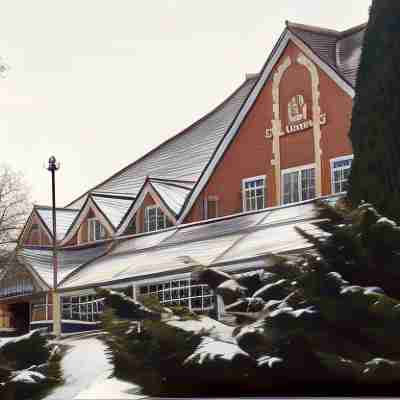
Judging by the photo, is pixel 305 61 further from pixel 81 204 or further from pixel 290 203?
pixel 81 204

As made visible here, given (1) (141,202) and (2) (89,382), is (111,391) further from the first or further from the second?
(1) (141,202)

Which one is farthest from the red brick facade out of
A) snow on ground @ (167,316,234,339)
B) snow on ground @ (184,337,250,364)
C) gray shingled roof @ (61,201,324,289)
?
snow on ground @ (184,337,250,364)

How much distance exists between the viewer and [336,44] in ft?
88.5

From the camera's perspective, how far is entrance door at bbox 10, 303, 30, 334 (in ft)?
113

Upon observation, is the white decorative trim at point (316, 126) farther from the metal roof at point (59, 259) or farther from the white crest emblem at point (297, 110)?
A: the metal roof at point (59, 259)

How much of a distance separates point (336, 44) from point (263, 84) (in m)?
2.54

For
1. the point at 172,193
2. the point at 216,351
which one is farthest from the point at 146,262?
the point at 216,351

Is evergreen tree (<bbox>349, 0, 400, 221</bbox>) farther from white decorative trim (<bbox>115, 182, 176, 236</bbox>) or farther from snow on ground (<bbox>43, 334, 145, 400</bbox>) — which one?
white decorative trim (<bbox>115, 182, 176, 236</bbox>)

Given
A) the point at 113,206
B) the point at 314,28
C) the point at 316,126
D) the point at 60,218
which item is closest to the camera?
the point at 316,126

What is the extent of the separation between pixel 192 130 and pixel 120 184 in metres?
5.10

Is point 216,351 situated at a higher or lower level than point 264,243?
lower

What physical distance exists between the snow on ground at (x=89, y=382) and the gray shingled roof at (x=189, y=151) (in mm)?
18575

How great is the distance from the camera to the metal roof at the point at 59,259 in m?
32.7

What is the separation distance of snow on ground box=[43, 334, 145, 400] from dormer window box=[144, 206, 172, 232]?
58.9 ft
